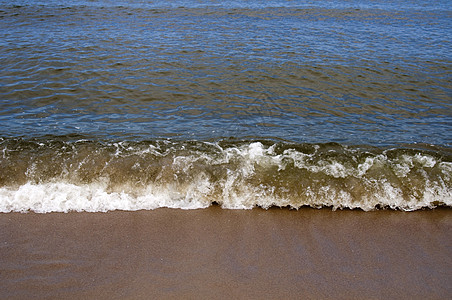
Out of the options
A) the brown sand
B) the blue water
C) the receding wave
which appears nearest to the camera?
the brown sand

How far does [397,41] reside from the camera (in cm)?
1205

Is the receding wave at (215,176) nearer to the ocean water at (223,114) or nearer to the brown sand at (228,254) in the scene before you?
the ocean water at (223,114)

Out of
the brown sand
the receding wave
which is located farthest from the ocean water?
the brown sand

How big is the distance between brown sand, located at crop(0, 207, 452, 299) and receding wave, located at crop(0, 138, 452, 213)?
219 millimetres

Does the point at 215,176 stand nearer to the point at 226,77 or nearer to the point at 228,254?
the point at 228,254

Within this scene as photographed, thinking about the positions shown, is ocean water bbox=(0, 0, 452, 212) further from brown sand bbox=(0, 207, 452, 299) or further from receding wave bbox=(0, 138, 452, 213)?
brown sand bbox=(0, 207, 452, 299)

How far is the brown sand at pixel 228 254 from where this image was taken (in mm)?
3523

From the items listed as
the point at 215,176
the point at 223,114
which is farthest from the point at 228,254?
the point at 223,114

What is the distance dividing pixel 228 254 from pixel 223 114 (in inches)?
152

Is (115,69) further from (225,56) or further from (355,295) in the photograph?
(355,295)

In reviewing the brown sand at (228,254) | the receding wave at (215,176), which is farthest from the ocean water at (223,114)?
the brown sand at (228,254)

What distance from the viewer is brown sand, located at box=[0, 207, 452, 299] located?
352cm

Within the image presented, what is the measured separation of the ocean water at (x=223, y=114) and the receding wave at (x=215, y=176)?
0.08 ft

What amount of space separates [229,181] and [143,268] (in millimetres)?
1844
